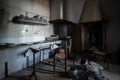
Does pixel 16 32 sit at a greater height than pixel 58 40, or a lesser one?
greater

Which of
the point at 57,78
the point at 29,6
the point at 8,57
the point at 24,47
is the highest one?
the point at 29,6

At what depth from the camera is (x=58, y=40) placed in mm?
5629

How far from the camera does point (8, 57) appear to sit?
9.87ft

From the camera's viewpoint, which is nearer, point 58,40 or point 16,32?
point 16,32

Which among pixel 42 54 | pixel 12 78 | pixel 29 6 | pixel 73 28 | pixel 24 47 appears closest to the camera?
pixel 12 78

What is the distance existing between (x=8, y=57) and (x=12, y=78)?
0.59 metres

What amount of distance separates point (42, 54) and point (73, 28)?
2.81m

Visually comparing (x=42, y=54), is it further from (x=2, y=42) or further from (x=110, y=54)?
(x=110, y=54)

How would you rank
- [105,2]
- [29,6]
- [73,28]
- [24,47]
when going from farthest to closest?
[73,28] → [105,2] → [29,6] → [24,47]

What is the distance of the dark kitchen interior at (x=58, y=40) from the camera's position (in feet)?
10.2

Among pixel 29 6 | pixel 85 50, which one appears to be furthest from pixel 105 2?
pixel 29 6

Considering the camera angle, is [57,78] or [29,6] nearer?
[57,78]

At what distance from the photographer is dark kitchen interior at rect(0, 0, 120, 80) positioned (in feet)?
10.2

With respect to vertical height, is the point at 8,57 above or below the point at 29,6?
below
